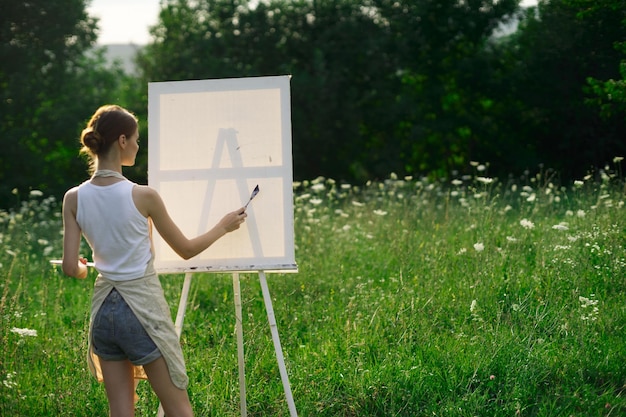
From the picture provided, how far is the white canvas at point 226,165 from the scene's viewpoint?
3.74 m

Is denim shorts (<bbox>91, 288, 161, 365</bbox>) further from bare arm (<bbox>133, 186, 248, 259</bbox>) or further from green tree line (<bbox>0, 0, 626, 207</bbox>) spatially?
green tree line (<bbox>0, 0, 626, 207</bbox>)

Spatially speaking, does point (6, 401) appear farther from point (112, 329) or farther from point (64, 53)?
point (64, 53)

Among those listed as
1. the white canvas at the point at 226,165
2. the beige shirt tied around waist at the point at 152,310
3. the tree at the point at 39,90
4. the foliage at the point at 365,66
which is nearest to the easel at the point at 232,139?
the white canvas at the point at 226,165

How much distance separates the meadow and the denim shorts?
1285mm

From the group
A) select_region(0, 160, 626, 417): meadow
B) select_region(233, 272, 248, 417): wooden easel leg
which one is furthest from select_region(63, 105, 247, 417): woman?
select_region(0, 160, 626, 417): meadow

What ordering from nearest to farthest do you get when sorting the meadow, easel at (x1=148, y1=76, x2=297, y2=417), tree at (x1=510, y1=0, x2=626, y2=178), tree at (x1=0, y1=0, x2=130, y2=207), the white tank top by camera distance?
the white tank top
easel at (x1=148, y1=76, x2=297, y2=417)
the meadow
tree at (x1=0, y1=0, x2=130, y2=207)
tree at (x1=510, y1=0, x2=626, y2=178)

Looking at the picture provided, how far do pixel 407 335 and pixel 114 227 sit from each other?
2407 mm

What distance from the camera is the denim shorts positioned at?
2.96 metres

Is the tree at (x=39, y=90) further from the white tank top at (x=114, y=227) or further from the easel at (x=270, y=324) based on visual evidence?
the white tank top at (x=114, y=227)

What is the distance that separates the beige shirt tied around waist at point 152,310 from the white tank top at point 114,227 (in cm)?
4

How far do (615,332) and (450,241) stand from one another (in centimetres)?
245

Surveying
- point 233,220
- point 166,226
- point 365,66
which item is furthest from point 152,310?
point 365,66

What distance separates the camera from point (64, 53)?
611 inches

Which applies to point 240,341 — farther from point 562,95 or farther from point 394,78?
point 394,78
